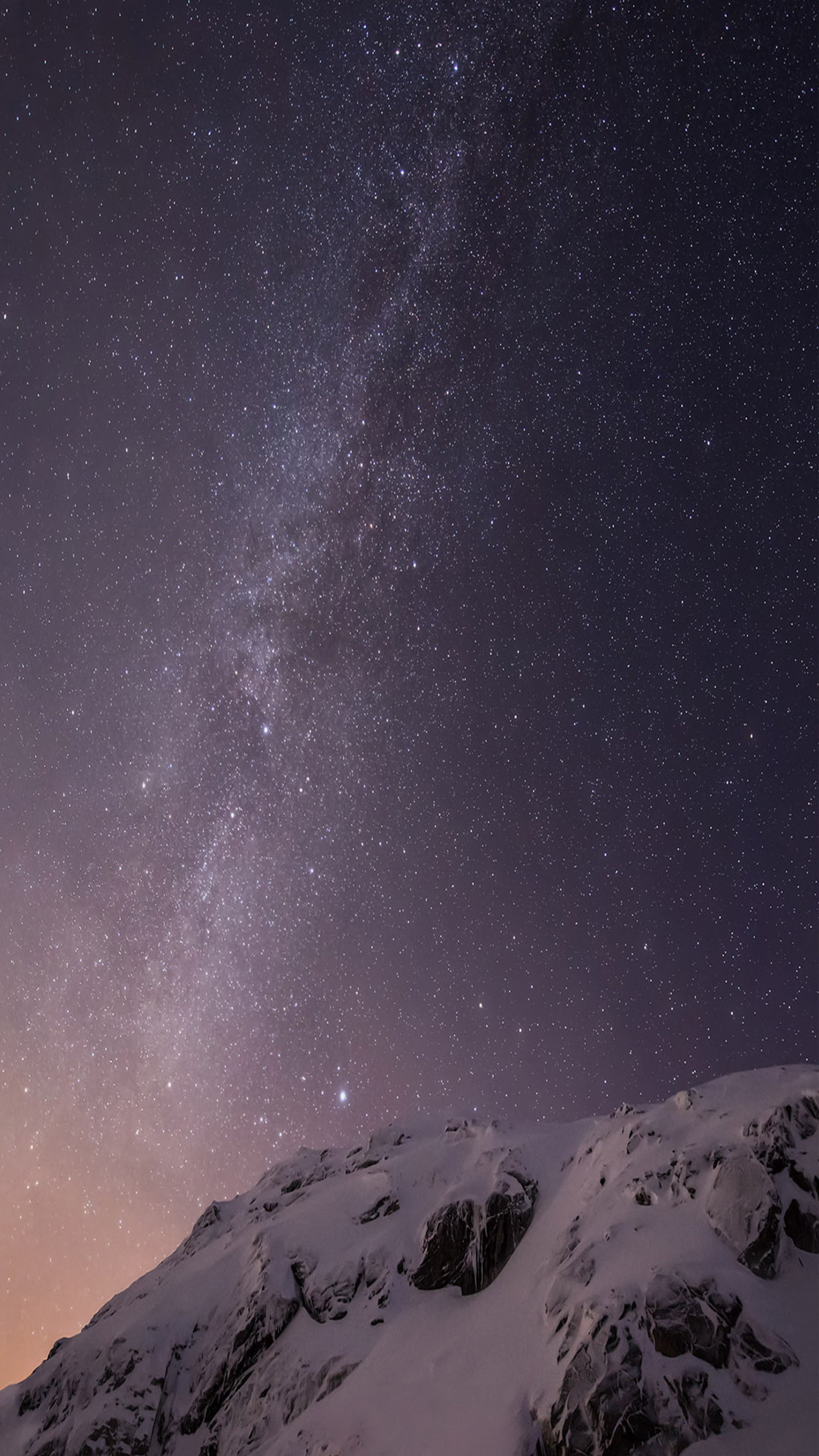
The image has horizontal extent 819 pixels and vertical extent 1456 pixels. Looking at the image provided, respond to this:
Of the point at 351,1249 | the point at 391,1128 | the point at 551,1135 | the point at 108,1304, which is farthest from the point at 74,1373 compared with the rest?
the point at 551,1135

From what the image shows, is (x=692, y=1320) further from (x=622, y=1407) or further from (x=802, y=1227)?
(x=802, y=1227)

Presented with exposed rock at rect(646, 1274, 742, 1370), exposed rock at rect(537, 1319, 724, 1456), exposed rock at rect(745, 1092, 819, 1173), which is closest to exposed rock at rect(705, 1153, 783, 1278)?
exposed rock at rect(745, 1092, 819, 1173)

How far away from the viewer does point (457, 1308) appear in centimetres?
2584

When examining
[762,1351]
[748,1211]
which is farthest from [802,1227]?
[762,1351]

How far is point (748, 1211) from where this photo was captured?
782 inches

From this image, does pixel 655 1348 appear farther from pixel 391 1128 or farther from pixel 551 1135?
pixel 391 1128

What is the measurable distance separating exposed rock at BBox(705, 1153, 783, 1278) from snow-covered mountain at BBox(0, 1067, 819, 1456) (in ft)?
0.16

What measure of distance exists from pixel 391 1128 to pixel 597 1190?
1798 centimetres

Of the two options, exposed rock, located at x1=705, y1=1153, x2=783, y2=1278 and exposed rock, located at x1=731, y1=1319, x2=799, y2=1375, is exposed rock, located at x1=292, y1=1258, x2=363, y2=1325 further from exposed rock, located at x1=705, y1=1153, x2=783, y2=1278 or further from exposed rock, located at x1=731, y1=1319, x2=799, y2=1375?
exposed rock, located at x1=731, y1=1319, x2=799, y2=1375

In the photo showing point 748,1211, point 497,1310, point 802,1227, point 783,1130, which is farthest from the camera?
point 497,1310

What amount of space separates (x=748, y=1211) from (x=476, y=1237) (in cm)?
1172

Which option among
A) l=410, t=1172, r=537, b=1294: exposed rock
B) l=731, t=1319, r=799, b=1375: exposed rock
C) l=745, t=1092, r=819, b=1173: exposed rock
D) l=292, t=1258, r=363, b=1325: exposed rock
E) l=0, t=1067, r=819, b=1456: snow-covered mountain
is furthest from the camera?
l=292, t=1258, r=363, b=1325: exposed rock

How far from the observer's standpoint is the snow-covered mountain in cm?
1744

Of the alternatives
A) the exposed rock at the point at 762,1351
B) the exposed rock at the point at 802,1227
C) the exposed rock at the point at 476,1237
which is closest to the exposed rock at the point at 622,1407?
the exposed rock at the point at 762,1351
